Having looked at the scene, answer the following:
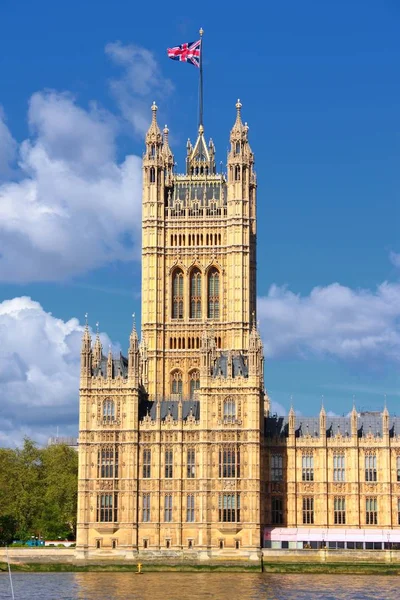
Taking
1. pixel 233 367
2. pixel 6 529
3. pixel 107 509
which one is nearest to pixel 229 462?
pixel 233 367

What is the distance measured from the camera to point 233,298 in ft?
453

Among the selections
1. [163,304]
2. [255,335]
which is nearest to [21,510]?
[163,304]

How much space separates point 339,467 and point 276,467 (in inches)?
227

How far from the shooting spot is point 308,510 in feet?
395

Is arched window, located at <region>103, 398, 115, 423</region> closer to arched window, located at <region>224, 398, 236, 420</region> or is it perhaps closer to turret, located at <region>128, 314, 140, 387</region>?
turret, located at <region>128, 314, 140, 387</region>

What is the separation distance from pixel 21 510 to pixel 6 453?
9746mm

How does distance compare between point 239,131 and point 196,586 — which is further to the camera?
point 239,131

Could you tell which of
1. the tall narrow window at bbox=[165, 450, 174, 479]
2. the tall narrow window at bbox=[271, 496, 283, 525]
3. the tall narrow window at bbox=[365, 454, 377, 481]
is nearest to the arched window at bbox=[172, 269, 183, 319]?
the tall narrow window at bbox=[165, 450, 174, 479]

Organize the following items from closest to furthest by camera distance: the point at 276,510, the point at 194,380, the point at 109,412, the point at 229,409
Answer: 1. the point at 229,409
2. the point at 109,412
3. the point at 276,510
4. the point at 194,380

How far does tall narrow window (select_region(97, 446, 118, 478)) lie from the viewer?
11719 cm

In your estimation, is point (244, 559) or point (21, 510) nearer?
point (244, 559)

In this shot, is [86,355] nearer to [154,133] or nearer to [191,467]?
[191,467]

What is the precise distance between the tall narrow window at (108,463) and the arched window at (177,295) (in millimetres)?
25335

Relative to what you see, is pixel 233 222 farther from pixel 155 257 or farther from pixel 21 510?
pixel 21 510
